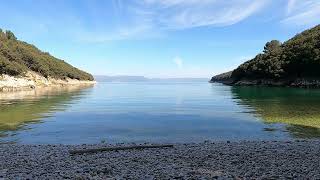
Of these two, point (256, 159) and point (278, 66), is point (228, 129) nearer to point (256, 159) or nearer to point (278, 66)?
point (256, 159)

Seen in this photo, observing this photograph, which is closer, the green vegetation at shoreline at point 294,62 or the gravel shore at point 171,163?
the gravel shore at point 171,163

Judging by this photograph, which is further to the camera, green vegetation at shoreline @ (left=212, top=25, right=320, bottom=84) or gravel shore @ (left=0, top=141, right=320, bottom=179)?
green vegetation at shoreline @ (left=212, top=25, right=320, bottom=84)

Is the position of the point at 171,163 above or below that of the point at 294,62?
below

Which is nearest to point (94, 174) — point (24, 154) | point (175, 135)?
point (24, 154)

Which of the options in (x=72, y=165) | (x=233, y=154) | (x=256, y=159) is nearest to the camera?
(x=72, y=165)

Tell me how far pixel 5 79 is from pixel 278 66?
104 metres

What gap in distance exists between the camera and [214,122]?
41219 millimetres

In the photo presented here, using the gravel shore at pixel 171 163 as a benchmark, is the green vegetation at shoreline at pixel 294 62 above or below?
above

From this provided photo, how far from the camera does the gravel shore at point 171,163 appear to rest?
15672mm

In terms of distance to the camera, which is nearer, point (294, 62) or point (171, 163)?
point (171, 163)

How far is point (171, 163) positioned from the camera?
18312mm

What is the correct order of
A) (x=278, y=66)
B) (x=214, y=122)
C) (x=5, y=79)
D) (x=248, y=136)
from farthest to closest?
(x=278, y=66) → (x=5, y=79) → (x=214, y=122) → (x=248, y=136)

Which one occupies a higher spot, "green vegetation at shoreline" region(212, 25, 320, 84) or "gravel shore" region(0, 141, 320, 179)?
"green vegetation at shoreline" region(212, 25, 320, 84)

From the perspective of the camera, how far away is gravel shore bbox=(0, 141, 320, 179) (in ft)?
51.4
